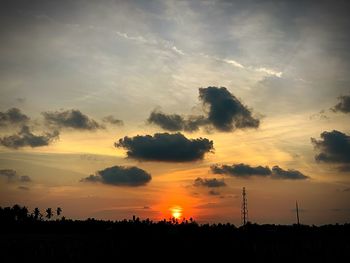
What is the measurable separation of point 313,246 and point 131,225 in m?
19.8

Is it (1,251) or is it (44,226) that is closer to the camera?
(1,251)

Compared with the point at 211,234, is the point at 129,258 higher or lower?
lower

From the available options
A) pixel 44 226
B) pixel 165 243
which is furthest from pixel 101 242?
pixel 44 226

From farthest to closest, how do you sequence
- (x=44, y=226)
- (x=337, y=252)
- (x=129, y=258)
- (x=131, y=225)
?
(x=44, y=226)
(x=131, y=225)
(x=337, y=252)
(x=129, y=258)

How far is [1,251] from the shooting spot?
1528 inches

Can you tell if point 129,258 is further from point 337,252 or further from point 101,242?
point 337,252

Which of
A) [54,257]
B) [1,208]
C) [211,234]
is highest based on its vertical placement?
[1,208]

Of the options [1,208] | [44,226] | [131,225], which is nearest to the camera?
[131,225]

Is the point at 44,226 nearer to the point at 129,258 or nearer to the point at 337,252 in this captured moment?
the point at 129,258

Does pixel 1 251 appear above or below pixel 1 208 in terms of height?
below

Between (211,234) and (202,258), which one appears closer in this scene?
(202,258)

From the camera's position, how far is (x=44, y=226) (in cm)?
11112

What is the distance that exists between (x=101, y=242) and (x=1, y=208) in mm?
144644

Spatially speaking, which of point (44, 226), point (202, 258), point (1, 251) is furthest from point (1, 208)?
point (202, 258)
